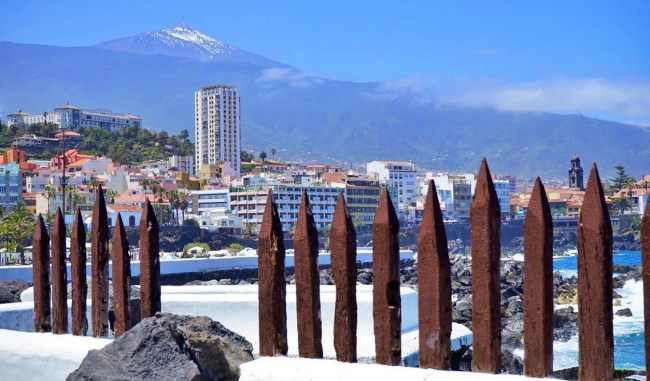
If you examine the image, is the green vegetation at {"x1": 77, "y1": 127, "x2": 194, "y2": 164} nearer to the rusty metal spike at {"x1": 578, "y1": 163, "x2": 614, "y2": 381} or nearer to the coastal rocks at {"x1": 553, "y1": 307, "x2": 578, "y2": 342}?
the coastal rocks at {"x1": 553, "y1": 307, "x2": 578, "y2": 342}

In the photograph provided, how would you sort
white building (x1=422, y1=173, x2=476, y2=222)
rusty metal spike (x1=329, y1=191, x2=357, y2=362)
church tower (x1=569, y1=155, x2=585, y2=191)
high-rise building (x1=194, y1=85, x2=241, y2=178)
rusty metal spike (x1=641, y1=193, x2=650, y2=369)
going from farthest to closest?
high-rise building (x1=194, y1=85, x2=241, y2=178) < church tower (x1=569, y1=155, x2=585, y2=191) < white building (x1=422, y1=173, x2=476, y2=222) < rusty metal spike (x1=329, y1=191, x2=357, y2=362) < rusty metal spike (x1=641, y1=193, x2=650, y2=369)

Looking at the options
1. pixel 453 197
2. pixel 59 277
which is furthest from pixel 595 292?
pixel 453 197

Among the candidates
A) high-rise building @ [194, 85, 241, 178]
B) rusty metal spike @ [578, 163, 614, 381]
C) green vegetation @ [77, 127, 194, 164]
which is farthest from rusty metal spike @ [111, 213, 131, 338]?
high-rise building @ [194, 85, 241, 178]

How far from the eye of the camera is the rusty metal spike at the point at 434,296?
2.95 m

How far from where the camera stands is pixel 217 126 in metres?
191

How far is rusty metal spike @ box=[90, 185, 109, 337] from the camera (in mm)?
4035

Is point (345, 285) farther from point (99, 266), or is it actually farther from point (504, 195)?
point (504, 195)

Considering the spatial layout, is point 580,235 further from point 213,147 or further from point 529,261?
point 213,147

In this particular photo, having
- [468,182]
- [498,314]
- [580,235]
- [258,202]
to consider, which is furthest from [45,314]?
[468,182]

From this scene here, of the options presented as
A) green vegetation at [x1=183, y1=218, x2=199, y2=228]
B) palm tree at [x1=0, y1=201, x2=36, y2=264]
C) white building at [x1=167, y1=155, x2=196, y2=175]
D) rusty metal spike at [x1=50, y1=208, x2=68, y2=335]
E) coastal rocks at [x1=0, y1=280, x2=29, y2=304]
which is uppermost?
white building at [x1=167, y1=155, x2=196, y2=175]

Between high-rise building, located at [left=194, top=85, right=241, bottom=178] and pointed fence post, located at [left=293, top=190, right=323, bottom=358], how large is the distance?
612ft

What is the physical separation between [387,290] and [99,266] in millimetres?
1609

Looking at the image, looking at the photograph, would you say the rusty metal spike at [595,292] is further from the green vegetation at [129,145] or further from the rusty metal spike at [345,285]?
the green vegetation at [129,145]

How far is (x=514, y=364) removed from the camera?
8.76 metres
